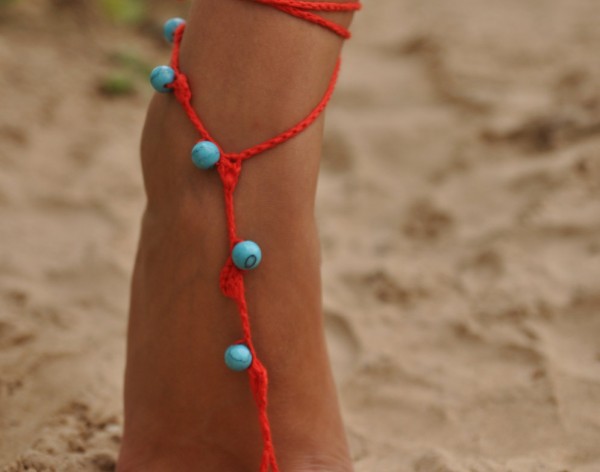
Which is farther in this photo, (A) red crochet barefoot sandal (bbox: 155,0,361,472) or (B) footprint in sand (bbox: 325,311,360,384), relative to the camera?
(B) footprint in sand (bbox: 325,311,360,384)

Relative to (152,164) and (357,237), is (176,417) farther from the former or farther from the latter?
(357,237)

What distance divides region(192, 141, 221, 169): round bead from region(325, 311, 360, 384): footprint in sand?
0.60 m

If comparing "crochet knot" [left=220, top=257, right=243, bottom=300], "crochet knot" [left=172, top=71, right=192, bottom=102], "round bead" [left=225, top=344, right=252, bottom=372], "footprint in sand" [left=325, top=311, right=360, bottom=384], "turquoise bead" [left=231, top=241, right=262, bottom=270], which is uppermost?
"crochet knot" [left=172, top=71, right=192, bottom=102]

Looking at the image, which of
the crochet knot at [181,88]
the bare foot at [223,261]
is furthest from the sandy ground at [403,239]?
the crochet knot at [181,88]

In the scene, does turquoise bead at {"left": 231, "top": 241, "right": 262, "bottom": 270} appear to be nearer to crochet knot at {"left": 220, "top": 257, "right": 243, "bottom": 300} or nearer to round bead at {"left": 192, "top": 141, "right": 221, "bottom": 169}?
crochet knot at {"left": 220, "top": 257, "right": 243, "bottom": 300}

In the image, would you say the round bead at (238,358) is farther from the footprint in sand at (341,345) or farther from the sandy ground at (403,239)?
the footprint in sand at (341,345)

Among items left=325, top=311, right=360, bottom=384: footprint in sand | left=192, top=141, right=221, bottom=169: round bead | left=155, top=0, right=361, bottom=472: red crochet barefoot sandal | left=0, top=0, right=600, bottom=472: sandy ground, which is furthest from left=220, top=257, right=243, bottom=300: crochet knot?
left=325, top=311, right=360, bottom=384: footprint in sand

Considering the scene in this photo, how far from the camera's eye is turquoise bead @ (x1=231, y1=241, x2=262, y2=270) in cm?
102

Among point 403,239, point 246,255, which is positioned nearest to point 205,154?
point 246,255

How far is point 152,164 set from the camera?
44.0 inches

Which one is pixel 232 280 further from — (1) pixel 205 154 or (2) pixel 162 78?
(2) pixel 162 78

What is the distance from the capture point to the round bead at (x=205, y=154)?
1.03 m

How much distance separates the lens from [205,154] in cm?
103

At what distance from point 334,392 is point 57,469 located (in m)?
0.42
